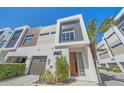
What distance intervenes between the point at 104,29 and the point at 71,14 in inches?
145

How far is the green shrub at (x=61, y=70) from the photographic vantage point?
8.72 m

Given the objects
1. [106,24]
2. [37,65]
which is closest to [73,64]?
[37,65]

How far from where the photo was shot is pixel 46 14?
39.2 feet

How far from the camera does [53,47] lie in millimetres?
11773

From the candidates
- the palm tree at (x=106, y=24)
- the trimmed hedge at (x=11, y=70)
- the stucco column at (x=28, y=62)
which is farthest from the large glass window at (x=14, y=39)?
the palm tree at (x=106, y=24)

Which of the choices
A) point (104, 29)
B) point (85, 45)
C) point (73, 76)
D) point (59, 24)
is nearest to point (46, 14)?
point (59, 24)

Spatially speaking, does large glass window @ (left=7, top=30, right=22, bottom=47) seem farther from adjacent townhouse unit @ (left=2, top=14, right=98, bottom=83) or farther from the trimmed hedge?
the trimmed hedge

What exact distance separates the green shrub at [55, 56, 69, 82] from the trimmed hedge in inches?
168

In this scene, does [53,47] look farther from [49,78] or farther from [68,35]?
[49,78]

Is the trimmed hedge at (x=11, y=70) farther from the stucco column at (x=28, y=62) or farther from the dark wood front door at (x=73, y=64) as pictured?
the dark wood front door at (x=73, y=64)

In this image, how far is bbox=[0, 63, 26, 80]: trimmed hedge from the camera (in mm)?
9602

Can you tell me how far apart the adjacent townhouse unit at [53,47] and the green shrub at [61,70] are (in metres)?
0.96

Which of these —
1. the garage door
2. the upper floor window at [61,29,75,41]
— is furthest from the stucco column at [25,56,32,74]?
the upper floor window at [61,29,75,41]

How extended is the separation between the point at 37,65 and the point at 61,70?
4.92 m
